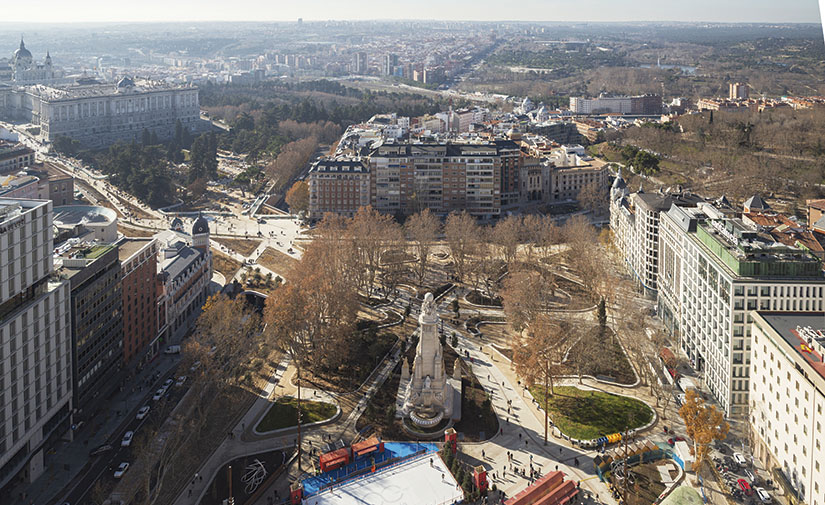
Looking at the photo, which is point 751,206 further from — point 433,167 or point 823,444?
point 823,444

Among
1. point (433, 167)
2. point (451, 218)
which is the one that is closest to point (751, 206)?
point (451, 218)

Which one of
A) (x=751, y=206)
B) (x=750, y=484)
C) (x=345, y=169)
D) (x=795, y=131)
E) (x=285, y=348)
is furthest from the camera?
(x=795, y=131)

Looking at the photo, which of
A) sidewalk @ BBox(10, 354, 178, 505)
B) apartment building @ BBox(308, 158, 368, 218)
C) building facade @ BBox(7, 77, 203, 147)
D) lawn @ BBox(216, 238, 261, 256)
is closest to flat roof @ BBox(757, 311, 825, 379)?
sidewalk @ BBox(10, 354, 178, 505)

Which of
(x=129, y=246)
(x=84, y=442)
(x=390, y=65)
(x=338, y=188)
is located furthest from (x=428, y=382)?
(x=390, y=65)

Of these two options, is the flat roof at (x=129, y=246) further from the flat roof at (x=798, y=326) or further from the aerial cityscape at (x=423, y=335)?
the flat roof at (x=798, y=326)

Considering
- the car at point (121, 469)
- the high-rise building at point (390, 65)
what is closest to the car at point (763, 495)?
the car at point (121, 469)

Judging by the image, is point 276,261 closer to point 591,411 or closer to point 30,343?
point 30,343
